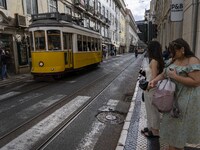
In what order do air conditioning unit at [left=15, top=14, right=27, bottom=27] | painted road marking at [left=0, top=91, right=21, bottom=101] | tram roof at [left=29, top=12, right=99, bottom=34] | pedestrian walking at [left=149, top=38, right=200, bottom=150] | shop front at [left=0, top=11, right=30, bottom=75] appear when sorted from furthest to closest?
air conditioning unit at [left=15, top=14, right=27, bottom=27]
shop front at [left=0, top=11, right=30, bottom=75]
tram roof at [left=29, top=12, right=99, bottom=34]
painted road marking at [left=0, top=91, right=21, bottom=101]
pedestrian walking at [left=149, top=38, right=200, bottom=150]

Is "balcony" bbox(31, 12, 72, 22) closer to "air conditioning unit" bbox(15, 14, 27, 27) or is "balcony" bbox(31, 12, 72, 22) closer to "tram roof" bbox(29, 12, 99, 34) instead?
"tram roof" bbox(29, 12, 99, 34)

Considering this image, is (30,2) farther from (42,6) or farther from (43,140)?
(43,140)

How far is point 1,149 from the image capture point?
437 centimetres

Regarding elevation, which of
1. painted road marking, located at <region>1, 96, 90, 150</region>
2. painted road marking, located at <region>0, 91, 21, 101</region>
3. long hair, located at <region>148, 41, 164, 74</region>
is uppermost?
long hair, located at <region>148, 41, 164, 74</region>

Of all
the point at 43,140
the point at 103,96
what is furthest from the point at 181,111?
the point at 103,96

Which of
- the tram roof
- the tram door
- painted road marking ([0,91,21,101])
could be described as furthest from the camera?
the tram door

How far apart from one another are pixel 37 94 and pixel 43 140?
465 centimetres

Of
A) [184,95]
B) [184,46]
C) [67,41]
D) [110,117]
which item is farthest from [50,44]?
[184,95]

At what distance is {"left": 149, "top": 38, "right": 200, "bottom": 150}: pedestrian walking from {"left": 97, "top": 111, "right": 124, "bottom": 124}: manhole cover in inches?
120

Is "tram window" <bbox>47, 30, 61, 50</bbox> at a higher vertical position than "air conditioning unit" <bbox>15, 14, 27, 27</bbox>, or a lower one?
lower

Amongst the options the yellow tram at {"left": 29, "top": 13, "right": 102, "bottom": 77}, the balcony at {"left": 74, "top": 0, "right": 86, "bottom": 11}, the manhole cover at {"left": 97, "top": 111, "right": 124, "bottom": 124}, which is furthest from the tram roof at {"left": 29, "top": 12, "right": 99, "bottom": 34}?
the balcony at {"left": 74, "top": 0, "right": 86, "bottom": 11}

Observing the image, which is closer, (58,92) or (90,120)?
(90,120)

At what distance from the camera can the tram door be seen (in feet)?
41.9

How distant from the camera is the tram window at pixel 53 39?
12141 mm
